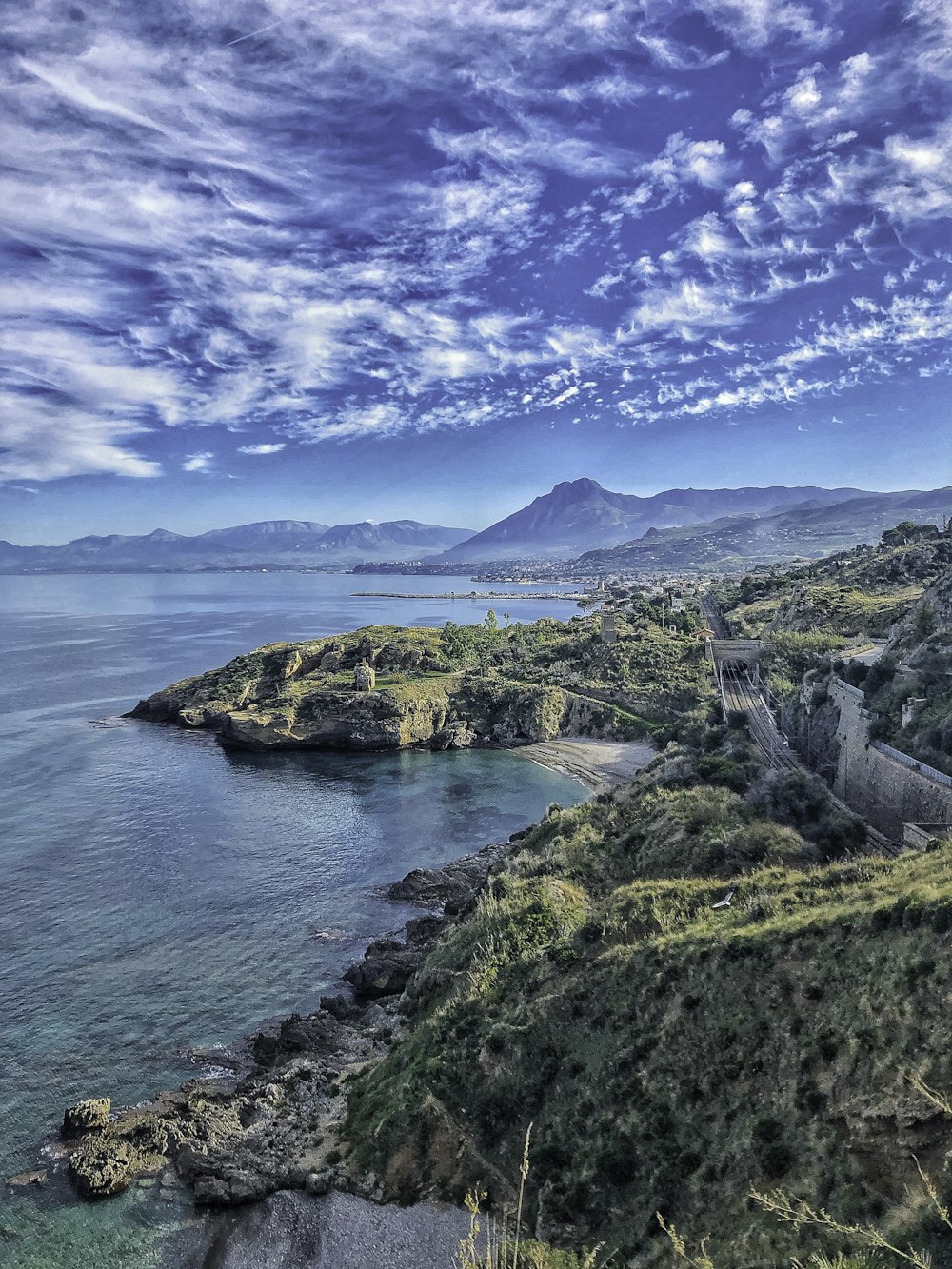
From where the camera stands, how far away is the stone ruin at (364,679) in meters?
79.5

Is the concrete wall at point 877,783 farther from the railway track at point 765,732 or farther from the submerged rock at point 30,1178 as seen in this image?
the submerged rock at point 30,1178

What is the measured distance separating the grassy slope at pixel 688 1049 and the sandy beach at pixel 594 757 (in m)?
35.2

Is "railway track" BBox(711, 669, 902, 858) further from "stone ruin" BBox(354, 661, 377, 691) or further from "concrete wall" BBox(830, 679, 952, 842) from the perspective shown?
"stone ruin" BBox(354, 661, 377, 691)

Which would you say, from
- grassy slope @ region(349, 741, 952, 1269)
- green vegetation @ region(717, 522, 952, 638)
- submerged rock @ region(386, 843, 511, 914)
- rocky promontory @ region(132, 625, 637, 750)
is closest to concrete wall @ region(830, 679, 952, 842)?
grassy slope @ region(349, 741, 952, 1269)

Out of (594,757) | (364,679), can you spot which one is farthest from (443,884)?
(364,679)

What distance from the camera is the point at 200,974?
103ft

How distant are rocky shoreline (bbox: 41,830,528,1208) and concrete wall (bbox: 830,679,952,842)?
21373 mm

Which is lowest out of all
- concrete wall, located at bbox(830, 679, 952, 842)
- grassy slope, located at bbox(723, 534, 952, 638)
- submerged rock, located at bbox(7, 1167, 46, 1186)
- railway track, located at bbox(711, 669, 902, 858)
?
submerged rock, located at bbox(7, 1167, 46, 1186)

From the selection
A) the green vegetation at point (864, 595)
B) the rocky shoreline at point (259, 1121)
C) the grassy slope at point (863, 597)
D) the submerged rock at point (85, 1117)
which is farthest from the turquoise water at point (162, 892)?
the green vegetation at point (864, 595)

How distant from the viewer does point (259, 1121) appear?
72.8 ft

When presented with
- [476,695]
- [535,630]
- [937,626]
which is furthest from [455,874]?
[535,630]

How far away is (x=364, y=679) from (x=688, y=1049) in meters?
65.8

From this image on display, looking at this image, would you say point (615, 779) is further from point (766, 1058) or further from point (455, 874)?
point (766, 1058)

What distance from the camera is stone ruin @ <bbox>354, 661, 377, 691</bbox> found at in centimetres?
7950
